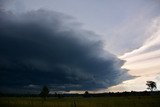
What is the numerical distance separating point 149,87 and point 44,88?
69.6 meters

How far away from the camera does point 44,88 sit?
110625 mm

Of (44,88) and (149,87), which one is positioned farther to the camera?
(149,87)

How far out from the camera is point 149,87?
477 ft
